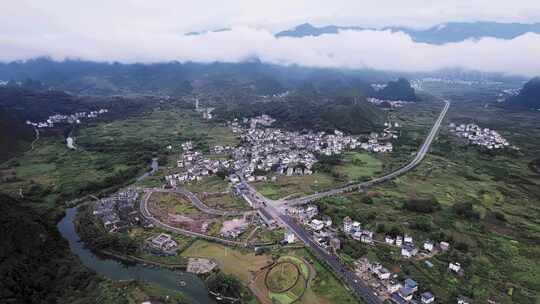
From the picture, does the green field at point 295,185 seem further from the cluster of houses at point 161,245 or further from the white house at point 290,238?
the cluster of houses at point 161,245

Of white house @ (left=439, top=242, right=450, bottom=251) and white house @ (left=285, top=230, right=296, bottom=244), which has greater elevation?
white house @ (left=285, top=230, right=296, bottom=244)

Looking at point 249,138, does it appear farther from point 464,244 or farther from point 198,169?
A: point 464,244

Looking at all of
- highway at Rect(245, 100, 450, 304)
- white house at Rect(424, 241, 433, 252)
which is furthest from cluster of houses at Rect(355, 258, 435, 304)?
white house at Rect(424, 241, 433, 252)

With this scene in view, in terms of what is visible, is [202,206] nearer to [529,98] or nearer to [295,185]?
[295,185]

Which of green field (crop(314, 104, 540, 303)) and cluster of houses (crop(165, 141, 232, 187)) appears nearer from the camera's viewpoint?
green field (crop(314, 104, 540, 303))

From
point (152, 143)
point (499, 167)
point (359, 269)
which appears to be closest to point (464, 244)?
point (359, 269)

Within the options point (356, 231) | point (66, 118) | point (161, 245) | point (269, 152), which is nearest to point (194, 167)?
point (269, 152)

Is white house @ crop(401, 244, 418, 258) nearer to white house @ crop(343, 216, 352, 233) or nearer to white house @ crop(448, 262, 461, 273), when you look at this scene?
white house @ crop(448, 262, 461, 273)

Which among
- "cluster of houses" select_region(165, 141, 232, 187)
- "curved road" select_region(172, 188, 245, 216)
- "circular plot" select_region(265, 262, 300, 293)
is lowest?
"circular plot" select_region(265, 262, 300, 293)
